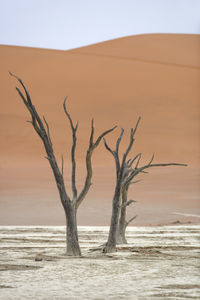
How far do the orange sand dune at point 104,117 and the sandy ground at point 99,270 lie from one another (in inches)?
333

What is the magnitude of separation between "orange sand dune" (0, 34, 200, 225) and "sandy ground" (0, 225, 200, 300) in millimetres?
8449

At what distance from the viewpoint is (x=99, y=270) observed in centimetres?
1027

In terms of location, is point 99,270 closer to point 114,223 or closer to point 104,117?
point 114,223

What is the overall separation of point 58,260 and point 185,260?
209 centimetres

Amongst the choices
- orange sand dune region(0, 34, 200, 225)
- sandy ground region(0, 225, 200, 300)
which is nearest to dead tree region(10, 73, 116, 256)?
sandy ground region(0, 225, 200, 300)

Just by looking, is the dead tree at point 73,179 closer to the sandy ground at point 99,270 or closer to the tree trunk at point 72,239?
the tree trunk at point 72,239

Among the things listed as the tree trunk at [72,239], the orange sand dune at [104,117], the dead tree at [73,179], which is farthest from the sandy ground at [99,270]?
the orange sand dune at [104,117]

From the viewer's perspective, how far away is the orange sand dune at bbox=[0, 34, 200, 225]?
89.1 ft

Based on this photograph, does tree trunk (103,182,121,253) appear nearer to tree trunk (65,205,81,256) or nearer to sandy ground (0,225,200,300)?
sandy ground (0,225,200,300)

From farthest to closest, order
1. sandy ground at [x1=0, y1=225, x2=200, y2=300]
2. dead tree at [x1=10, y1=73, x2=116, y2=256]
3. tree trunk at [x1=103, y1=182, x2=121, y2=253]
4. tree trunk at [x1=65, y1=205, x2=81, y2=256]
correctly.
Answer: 1. tree trunk at [x1=103, y1=182, x2=121, y2=253]
2. tree trunk at [x1=65, y1=205, x2=81, y2=256]
3. dead tree at [x1=10, y1=73, x2=116, y2=256]
4. sandy ground at [x1=0, y1=225, x2=200, y2=300]

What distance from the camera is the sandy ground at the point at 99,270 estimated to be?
7.93 metres

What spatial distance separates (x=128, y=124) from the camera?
37.5 m

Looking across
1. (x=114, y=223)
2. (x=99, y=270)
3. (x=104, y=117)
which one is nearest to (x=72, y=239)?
(x=114, y=223)

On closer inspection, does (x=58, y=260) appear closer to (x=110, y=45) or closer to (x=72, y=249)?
(x=72, y=249)
